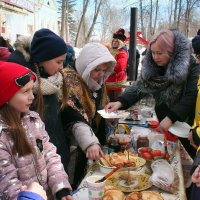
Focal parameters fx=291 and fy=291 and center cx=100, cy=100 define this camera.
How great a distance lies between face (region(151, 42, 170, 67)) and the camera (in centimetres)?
252

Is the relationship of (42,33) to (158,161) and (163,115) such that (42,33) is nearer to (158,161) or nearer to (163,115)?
(158,161)

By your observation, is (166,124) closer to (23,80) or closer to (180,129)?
(180,129)

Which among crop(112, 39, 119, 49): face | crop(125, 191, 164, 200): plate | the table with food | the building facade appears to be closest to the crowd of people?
the table with food

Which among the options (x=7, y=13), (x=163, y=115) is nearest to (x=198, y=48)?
(x=163, y=115)

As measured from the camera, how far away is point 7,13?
1465 centimetres

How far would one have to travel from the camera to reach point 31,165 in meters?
1.45

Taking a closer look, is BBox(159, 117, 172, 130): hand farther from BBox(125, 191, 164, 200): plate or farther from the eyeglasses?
the eyeglasses

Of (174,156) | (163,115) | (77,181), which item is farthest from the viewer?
(163,115)

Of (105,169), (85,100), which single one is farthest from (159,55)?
(105,169)

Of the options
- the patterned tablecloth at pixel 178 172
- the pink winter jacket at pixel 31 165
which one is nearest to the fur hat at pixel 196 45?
the patterned tablecloth at pixel 178 172

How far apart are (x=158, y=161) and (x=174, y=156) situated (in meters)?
0.32

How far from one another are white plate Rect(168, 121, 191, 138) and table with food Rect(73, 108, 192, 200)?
25 millimetres

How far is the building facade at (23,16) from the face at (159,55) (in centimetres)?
1228

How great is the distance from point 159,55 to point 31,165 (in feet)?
5.11
